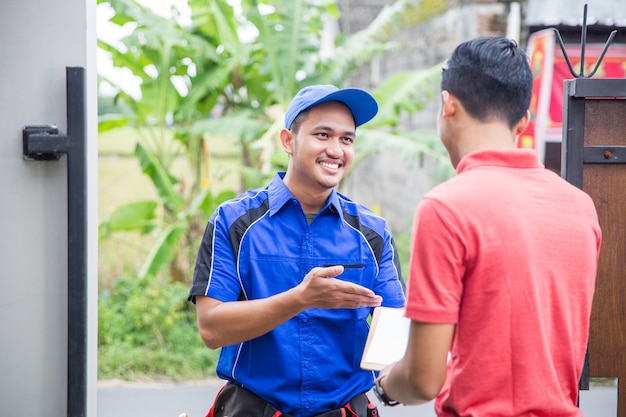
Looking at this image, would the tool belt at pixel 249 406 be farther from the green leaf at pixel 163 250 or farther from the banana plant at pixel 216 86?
the green leaf at pixel 163 250

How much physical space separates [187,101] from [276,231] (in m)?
4.34

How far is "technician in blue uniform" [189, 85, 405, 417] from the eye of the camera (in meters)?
2.16

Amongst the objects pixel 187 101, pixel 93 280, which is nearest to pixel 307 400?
pixel 93 280

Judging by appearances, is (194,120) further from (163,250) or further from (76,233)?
(76,233)

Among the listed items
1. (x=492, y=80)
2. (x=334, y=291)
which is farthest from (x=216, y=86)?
(x=492, y=80)

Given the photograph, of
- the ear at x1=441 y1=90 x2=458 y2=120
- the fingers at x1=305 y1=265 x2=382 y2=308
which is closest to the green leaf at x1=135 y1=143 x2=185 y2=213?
the fingers at x1=305 y1=265 x2=382 y2=308

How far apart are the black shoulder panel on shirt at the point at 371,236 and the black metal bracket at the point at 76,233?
831mm

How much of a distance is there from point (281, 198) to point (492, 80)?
0.86 meters

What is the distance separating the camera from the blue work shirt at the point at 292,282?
2188 mm

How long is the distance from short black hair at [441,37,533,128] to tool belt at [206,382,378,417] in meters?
1.02

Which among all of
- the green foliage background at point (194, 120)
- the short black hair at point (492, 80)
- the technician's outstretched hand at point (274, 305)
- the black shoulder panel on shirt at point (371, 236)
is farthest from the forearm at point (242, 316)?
the green foliage background at point (194, 120)

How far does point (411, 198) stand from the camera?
858 centimetres

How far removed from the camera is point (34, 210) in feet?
6.81

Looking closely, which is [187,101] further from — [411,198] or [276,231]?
[276,231]
